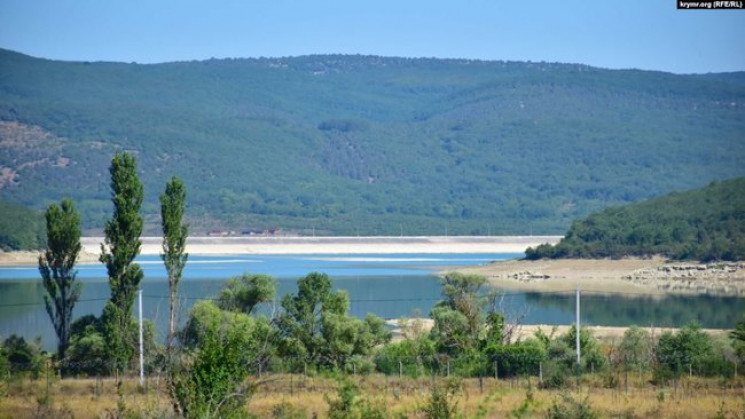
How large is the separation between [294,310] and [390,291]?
30.3 metres

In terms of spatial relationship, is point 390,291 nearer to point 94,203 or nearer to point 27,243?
point 27,243

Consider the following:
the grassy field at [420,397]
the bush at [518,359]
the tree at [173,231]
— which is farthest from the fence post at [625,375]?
the tree at [173,231]

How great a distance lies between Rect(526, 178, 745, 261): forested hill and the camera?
89938 mm

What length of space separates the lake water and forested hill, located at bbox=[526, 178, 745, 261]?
10691mm

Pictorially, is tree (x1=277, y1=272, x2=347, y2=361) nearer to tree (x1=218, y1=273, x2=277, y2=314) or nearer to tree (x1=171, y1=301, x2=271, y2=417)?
tree (x1=218, y1=273, x2=277, y2=314)

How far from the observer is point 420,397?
29969mm

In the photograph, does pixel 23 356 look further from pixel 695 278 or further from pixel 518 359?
pixel 695 278

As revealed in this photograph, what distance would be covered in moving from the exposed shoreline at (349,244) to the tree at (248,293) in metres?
85.9

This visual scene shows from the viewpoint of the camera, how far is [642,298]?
66.7 m

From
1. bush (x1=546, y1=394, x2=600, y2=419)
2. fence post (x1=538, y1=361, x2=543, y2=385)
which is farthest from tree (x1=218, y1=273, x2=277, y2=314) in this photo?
bush (x1=546, y1=394, x2=600, y2=419)

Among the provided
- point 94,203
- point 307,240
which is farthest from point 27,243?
point 94,203

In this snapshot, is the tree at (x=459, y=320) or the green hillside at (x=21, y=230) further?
the green hillside at (x=21, y=230)

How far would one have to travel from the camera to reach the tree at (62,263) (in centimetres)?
3888

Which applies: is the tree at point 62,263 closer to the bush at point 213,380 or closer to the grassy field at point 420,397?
the grassy field at point 420,397
